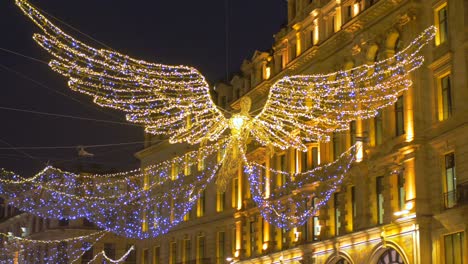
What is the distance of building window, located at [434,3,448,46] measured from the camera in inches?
1264

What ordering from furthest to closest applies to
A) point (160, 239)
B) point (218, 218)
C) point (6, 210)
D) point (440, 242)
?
point (6, 210) → point (160, 239) → point (218, 218) → point (440, 242)

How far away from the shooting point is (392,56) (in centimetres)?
3512

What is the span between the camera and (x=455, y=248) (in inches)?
1193

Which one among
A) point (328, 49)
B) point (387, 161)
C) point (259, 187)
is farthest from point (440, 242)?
point (259, 187)

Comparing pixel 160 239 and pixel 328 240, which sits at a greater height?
pixel 160 239

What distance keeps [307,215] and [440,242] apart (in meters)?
10.1

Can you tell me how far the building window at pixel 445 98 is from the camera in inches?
1248

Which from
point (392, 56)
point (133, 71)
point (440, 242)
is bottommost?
point (440, 242)

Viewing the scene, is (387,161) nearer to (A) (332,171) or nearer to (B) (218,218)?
(A) (332,171)

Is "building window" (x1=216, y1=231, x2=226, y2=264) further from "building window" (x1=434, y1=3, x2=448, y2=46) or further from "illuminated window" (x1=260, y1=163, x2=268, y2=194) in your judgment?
"building window" (x1=434, y1=3, x2=448, y2=46)

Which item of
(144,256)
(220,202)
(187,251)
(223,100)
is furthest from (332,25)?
(144,256)

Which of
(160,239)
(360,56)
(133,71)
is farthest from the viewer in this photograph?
(160,239)

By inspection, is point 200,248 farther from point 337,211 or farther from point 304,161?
point 337,211

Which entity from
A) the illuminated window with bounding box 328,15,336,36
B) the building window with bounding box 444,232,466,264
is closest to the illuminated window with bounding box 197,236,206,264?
the illuminated window with bounding box 328,15,336,36
